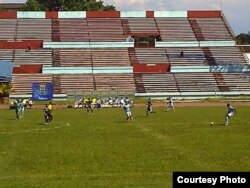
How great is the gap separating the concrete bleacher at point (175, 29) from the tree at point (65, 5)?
98.4ft

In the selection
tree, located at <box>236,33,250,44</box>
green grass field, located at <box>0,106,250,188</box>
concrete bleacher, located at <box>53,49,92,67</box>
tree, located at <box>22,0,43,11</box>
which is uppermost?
tree, located at <box>22,0,43,11</box>

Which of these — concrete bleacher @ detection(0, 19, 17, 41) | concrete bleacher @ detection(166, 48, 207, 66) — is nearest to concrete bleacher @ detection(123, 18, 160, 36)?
concrete bleacher @ detection(166, 48, 207, 66)

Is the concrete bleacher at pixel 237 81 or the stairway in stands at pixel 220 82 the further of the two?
the concrete bleacher at pixel 237 81

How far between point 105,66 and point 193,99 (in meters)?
15.6

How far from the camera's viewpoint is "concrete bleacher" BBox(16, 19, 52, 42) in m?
91.6

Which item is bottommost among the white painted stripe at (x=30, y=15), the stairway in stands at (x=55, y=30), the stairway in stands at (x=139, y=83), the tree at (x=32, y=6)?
the stairway in stands at (x=139, y=83)

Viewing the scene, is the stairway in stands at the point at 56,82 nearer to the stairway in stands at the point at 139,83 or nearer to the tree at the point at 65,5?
the stairway in stands at the point at 139,83

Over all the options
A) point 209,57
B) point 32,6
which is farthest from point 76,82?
point 32,6

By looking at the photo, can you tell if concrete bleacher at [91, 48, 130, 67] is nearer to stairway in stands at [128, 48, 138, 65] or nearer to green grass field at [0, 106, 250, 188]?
stairway in stands at [128, 48, 138, 65]

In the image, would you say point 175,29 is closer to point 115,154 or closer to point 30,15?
point 30,15

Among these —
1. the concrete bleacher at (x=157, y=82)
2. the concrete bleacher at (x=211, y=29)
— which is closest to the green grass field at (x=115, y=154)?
the concrete bleacher at (x=157, y=82)

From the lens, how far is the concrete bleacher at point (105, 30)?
9212cm

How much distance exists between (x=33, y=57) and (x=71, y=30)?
10954 millimetres

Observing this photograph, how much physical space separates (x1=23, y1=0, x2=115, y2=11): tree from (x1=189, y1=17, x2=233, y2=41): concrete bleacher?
32.9m
